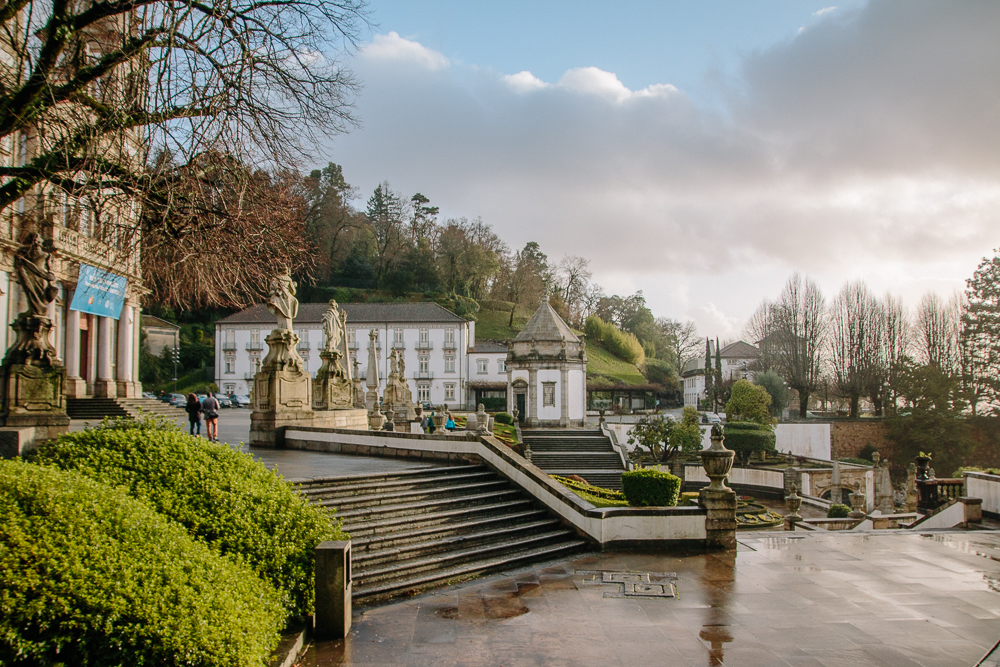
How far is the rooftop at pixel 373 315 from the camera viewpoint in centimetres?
6059

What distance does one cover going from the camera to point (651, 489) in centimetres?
1109

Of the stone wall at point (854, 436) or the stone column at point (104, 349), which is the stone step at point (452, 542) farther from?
the stone wall at point (854, 436)

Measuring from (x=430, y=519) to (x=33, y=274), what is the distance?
21.0 ft

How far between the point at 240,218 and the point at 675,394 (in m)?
79.6

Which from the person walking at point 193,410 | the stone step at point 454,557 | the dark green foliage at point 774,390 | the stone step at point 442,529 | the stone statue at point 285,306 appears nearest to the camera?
the stone step at point 454,557

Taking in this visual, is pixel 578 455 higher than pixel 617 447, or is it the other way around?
pixel 617 447

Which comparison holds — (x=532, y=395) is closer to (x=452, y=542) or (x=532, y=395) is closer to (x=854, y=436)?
(x=854, y=436)

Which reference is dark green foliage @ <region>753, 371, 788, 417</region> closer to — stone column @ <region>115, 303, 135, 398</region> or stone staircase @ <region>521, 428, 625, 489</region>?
stone staircase @ <region>521, 428, 625, 489</region>

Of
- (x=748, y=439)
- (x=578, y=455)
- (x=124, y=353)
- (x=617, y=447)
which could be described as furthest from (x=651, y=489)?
(x=748, y=439)

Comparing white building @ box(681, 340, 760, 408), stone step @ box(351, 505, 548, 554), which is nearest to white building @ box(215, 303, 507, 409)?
white building @ box(681, 340, 760, 408)

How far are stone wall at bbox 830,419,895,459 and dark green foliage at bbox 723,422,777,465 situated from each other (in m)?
8.89

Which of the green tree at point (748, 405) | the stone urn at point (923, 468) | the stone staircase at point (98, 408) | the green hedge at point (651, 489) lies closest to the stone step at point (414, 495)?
the green hedge at point (651, 489)

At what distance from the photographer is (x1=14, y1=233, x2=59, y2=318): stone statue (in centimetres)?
838

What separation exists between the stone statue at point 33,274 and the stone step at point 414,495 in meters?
4.64
